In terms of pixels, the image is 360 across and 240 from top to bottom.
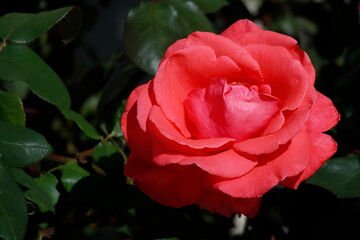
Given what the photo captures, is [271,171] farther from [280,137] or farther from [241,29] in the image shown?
[241,29]

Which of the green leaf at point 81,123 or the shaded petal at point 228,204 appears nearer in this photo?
the shaded petal at point 228,204

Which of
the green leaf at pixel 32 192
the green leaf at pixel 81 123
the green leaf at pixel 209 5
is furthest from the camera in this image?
the green leaf at pixel 209 5

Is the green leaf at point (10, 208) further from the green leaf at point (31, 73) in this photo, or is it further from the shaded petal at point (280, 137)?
the shaded petal at point (280, 137)

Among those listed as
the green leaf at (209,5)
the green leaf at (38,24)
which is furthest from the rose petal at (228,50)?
the green leaf at (209,5)

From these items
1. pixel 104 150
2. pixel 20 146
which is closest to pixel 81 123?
pixel 104 150

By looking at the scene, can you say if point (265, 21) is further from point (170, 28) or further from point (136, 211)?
point (136, 211)

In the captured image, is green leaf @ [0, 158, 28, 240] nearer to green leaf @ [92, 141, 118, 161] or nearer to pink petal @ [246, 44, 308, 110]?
green leaf @ [92, 141, 118, 161]

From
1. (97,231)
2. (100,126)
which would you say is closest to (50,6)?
(100,126)
